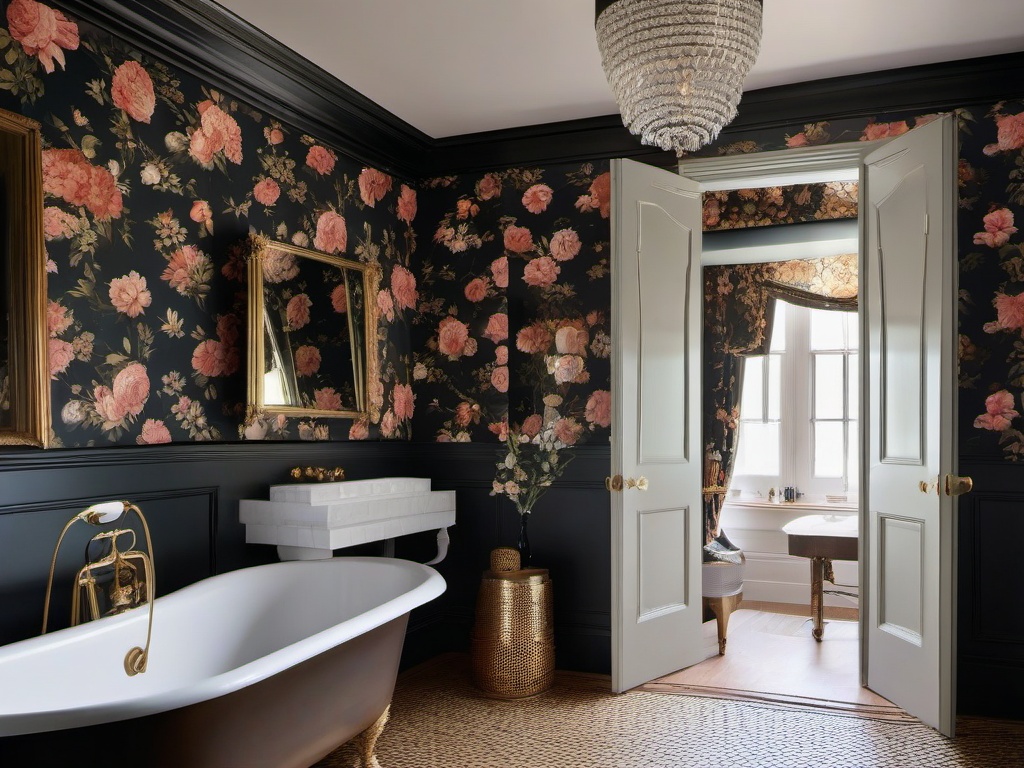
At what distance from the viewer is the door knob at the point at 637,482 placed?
3.86 meters

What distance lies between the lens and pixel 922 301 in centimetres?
345

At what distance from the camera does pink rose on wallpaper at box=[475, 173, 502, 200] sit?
4590 millimetres

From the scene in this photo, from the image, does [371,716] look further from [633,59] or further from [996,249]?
[996,249]

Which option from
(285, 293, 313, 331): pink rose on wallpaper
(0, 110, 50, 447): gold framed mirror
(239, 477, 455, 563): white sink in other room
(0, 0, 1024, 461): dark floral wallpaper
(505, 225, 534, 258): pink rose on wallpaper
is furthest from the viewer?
(505, 225, 534, 258): pink rose on wallpaper

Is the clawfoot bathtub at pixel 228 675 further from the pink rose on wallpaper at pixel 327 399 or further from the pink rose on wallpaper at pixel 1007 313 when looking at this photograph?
the pink rose on wallpaper at pixel 1007 313

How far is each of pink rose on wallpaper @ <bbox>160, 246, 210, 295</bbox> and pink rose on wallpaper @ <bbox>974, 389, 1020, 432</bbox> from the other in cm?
314

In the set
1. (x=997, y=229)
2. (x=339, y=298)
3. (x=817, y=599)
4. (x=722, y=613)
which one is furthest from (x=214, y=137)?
(x=817, y=599)

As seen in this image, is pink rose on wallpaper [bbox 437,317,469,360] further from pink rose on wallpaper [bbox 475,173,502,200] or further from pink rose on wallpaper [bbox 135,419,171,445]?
pink rose on wallpaper [bbox 135,419,171,445]

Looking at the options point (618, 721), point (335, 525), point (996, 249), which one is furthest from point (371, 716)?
point (996, 249)

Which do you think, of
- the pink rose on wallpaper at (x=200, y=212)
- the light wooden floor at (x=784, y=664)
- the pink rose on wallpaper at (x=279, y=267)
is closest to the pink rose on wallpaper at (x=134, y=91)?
the pink rose on wallpaper at (x=200, y=212)

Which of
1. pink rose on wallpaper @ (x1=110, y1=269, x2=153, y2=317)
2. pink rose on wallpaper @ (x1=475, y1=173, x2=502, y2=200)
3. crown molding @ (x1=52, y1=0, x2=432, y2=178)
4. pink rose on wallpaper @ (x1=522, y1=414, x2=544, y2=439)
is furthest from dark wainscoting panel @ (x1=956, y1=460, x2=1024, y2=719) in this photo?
pink rose on wallpaper @ (x1=110, y1=269, x2=153, y2=317)

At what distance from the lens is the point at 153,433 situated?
310 cm

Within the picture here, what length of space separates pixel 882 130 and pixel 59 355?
3363 millimetres

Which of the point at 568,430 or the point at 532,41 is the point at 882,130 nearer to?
the point at 532,41
